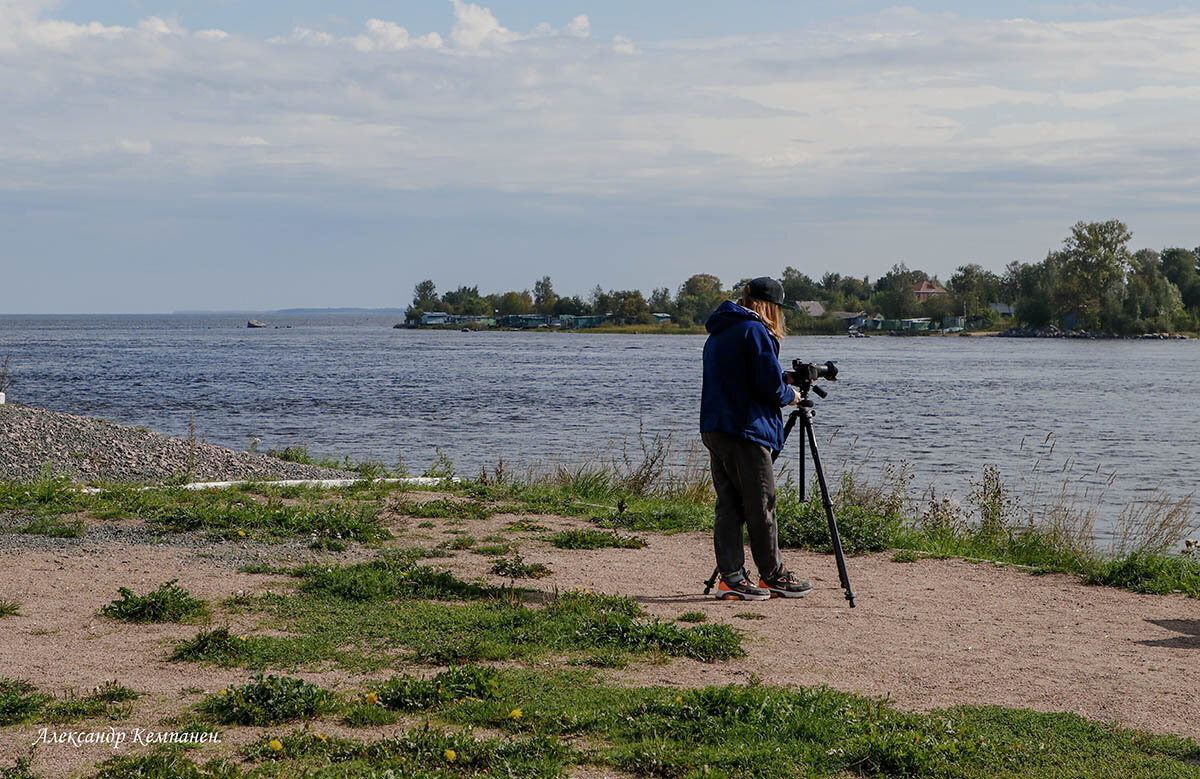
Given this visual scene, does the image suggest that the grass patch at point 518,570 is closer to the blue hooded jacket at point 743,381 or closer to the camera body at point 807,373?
the blue hooded jacket at point 743,381

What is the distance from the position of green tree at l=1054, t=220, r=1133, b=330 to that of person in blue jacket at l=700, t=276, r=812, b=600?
421 feet

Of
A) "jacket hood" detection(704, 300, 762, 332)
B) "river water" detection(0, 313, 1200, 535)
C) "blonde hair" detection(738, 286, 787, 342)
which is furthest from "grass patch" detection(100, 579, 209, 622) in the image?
"river water" detection(0, 313, 1200, 535)

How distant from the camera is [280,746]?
175 inches

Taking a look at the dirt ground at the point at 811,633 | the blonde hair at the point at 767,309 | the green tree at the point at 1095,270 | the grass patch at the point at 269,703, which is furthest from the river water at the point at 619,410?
the green tree at the point at 1095,270

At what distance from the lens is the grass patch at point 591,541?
31.2ft

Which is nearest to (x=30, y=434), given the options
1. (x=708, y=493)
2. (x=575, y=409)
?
(x=708, y=493)

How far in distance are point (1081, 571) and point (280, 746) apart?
7003 millimetres

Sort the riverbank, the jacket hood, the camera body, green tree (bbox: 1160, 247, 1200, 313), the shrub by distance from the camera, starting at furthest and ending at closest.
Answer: green tree (bbox: 1160, 247, 1200, 313) < the camera body < the jacket hood < the shrub < the riverbank

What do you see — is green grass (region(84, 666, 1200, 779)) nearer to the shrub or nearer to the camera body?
the shrub

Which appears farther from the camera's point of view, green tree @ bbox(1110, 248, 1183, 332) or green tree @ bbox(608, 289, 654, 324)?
green tree @ bbox(608, 289, 654, 324)

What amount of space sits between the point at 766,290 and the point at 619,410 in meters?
28.5

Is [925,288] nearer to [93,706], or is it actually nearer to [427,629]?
[427,629]

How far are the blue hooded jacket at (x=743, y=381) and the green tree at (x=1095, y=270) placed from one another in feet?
A: 422

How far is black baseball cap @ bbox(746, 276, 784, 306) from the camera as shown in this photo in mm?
7266
